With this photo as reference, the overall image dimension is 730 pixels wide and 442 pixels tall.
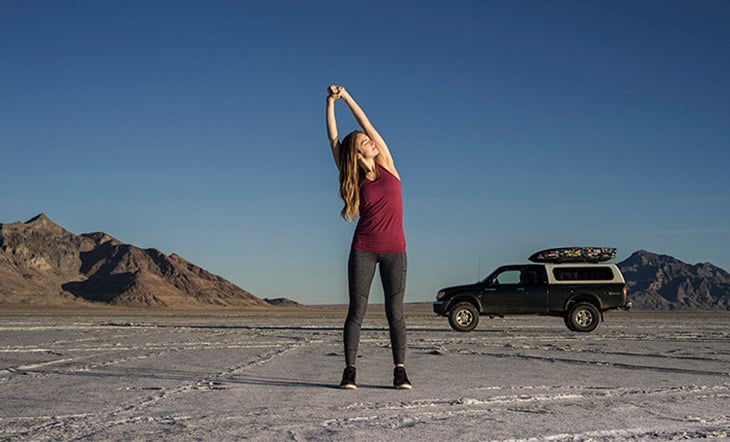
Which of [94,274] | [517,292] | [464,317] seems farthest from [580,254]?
[94,274]

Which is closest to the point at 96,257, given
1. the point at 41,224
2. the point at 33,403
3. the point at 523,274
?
the point at 41,224

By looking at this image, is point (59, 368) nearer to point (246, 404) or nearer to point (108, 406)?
point (108, 406)

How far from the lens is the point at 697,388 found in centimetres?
671

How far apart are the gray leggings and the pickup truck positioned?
12.9 m

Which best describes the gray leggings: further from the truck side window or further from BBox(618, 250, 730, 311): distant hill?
BBox(618, 250, 730, 311): distant hill

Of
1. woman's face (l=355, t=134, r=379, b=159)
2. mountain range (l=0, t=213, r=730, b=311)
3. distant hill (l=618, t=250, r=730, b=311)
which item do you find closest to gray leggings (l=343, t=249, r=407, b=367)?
woman's face (l=355, t=134, r=379, b=159)

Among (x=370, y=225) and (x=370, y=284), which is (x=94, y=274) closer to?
(x=370, y=284)

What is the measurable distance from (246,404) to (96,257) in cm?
15529

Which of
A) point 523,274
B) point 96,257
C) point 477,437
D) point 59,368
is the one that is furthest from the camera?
point 96,257

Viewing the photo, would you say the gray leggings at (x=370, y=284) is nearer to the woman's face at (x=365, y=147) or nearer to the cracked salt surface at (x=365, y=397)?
the cracked salt surface at (x=365, y=397)

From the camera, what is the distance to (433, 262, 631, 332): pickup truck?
19422mm

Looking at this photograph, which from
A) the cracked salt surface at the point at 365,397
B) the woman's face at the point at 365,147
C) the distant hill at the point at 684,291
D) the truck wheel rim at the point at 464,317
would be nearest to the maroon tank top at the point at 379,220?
the woman's face at the point at 365,147

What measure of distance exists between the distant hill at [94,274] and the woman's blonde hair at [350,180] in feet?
369

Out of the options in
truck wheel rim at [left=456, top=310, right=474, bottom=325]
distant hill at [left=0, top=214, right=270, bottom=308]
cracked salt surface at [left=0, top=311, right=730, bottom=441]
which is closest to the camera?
cracked salt surface at [left=0, top=311, right=730, bottom=441]
